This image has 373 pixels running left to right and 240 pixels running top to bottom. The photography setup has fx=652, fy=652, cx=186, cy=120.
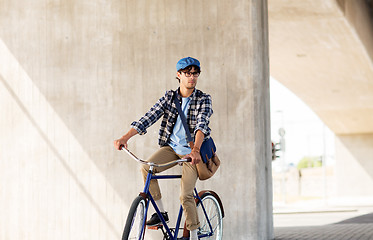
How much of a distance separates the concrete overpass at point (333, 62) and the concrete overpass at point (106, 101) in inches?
220

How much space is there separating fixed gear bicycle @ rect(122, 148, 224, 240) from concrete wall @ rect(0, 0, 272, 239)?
1.46m

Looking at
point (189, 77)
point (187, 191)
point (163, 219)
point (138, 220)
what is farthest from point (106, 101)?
point (138, 220)

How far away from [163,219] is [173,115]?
40.5 inches

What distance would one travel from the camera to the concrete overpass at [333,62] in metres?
14.9

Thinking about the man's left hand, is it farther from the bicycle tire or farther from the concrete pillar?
the concrete pillar

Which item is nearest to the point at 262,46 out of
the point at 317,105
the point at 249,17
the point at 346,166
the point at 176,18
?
the point at 249,17

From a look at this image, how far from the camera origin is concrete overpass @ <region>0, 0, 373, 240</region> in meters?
8.28

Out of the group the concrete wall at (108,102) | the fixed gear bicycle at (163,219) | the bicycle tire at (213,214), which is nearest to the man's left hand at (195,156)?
the fixed gear bicycle at (163,219)

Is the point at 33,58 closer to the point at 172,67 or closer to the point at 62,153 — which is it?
the point at 62,153

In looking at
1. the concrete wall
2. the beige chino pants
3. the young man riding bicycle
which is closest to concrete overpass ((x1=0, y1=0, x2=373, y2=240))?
the concrete wall

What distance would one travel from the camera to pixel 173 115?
Answer: 20.3ft

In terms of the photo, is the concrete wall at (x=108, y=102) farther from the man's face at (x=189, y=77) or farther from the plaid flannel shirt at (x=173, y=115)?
the man's face at (x=189, y=77)

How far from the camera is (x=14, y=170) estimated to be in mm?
8727

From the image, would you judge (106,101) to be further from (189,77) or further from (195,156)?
(195,156)
